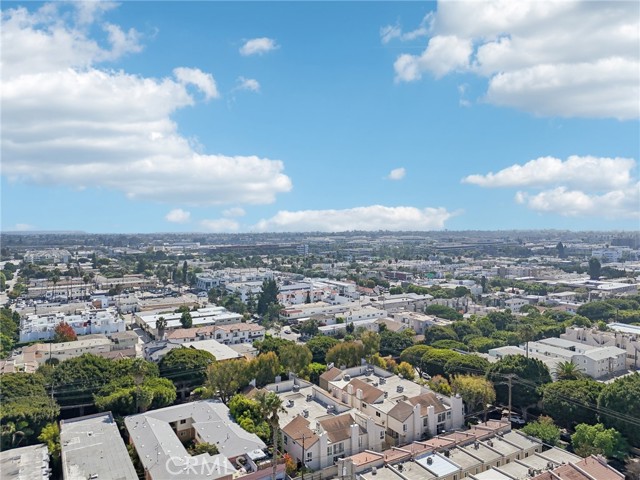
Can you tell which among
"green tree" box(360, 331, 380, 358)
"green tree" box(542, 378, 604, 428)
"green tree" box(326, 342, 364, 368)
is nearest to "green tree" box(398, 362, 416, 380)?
"green tree" box(360, 331, 380, 358)

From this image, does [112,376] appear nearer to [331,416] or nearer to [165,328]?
[331,416]

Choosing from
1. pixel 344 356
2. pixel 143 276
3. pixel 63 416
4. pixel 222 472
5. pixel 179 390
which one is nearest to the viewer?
pixel 222 472

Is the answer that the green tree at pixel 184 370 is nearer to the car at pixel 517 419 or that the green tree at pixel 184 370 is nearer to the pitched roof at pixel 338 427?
the pitched roof at pixel 338 427

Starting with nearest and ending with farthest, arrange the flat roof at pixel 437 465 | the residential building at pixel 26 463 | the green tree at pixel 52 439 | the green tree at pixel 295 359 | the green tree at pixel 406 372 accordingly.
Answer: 1. the residential building at pixel 26 463
2. the flat roof at pixel 437 465
3. the green tree at pixel 52 439
4. the green tree at pixel 295 359
5. the green tree at pixel 406 372

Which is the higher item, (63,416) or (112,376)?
(112,376)

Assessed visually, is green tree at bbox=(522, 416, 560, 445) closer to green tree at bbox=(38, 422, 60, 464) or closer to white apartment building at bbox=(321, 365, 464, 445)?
white apartment building at bbox=(321, 365, 464, 445)

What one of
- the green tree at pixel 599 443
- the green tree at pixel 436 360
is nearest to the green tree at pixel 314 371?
the green tree at pixel 436 360

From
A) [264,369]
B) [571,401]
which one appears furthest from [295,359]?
[571,401]

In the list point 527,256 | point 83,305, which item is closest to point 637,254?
point 527,256

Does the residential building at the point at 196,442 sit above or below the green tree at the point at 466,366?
below
